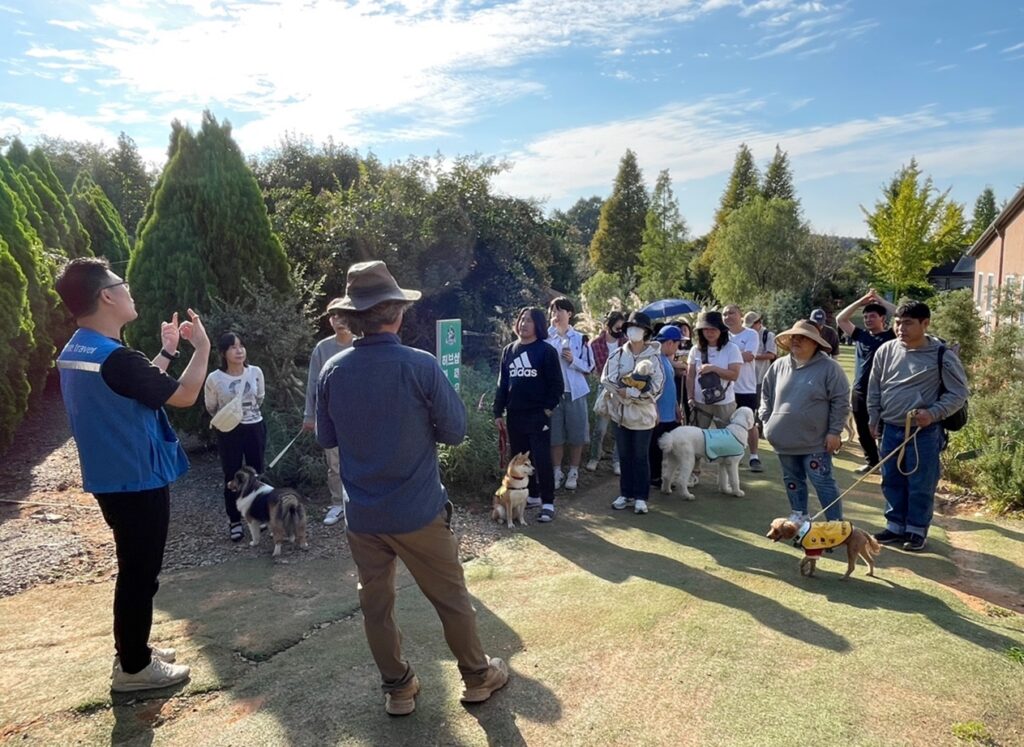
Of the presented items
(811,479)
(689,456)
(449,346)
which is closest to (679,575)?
(811,479)

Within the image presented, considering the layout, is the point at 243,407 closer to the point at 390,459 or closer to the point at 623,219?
the point at 390,459

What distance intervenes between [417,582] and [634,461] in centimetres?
365

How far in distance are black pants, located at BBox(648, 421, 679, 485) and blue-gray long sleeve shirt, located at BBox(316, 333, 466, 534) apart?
4.36m

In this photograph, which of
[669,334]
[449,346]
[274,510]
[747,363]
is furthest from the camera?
[747,363]

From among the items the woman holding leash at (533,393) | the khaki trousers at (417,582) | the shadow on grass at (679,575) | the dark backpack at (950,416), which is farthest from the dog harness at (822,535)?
the khaki trousers at (417,582)

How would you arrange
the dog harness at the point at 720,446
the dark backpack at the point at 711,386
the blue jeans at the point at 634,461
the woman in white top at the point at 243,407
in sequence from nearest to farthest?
the woman in white top at the point at 243,407 → the blue jeans at the point at 634,461 → the dog harness at the point at 720,446 → the dark backpack at the point at 711,386

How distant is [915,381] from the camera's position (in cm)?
502

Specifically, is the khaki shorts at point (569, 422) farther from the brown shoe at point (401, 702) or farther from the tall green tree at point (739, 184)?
the tall green tree at point (739, 184)

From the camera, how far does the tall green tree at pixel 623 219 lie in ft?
125

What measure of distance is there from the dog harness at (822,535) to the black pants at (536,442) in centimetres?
231

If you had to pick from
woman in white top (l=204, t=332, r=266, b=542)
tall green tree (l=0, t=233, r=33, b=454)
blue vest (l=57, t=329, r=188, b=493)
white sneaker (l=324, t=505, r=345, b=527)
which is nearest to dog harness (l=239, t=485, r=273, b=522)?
woman in white top (l=204, t=332, r=266, b=542)

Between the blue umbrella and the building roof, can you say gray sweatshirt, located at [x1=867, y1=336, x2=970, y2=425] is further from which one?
the building roof

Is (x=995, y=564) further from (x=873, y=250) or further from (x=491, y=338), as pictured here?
(x=873, y=250)

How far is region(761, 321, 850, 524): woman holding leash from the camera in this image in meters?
4.82
